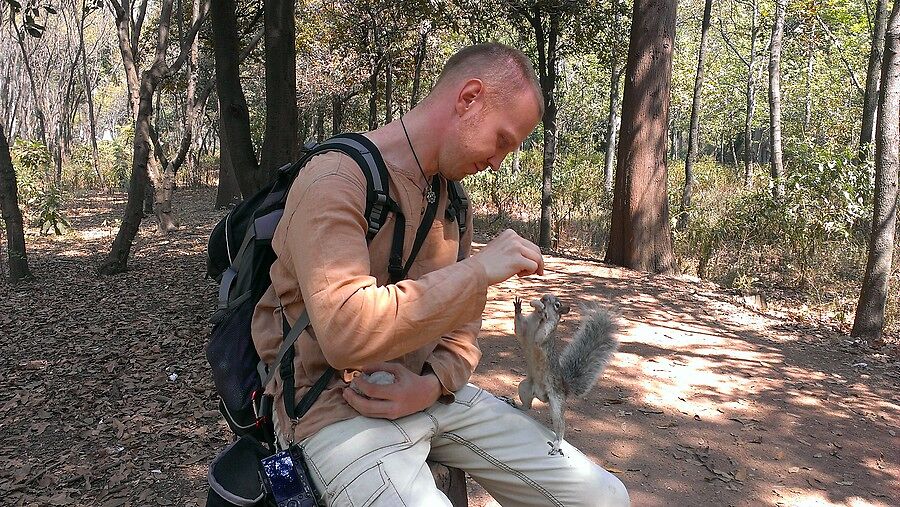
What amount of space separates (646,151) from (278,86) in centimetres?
446

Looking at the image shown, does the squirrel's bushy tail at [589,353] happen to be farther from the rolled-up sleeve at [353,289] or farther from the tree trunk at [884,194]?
the tree trunk at [884,194]

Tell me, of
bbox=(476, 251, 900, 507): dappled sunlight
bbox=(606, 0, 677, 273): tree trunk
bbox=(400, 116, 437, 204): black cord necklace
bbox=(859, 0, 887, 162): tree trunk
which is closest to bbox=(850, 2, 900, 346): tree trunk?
bbox=(476, 251, 900, 507): dappled sunlight

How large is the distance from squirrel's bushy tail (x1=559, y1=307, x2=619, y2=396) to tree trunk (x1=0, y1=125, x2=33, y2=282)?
6.94 meters

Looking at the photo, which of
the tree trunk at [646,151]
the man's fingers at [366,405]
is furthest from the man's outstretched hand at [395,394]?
the tree trunk at [646,151]

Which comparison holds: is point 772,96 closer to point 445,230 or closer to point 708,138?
point 445,230

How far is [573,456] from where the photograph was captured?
188cm

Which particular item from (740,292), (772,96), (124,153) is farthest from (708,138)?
(740,292)

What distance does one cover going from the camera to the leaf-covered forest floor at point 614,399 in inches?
141

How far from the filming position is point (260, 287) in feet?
5.72

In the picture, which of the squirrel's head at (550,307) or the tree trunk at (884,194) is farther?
the tree trunk at (884,194)

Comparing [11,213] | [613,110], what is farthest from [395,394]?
[613,110]

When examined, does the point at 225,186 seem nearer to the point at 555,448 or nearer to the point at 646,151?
the point at 646,151

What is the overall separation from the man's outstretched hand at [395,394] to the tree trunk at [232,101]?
4.35 metres

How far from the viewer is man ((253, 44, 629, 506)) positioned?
1.43 m
